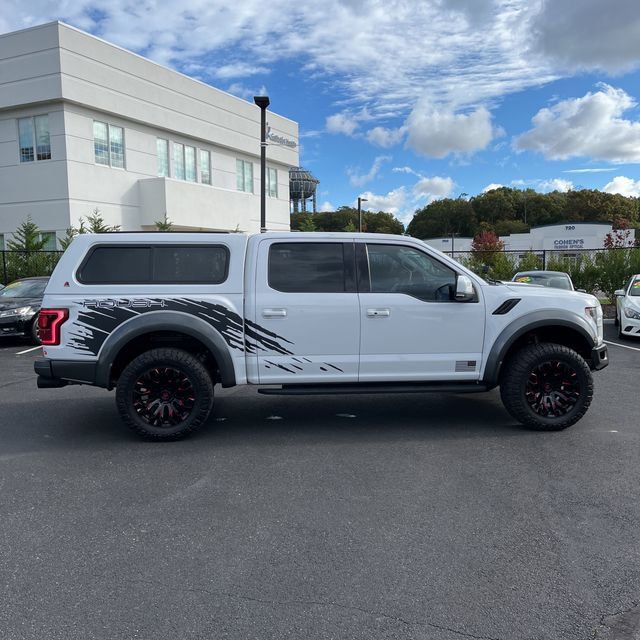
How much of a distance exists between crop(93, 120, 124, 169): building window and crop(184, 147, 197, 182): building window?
441 centimetres

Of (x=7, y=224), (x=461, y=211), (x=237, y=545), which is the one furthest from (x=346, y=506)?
(x=461, y=211)

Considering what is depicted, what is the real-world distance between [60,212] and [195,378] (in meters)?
20.8

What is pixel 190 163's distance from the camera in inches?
1190

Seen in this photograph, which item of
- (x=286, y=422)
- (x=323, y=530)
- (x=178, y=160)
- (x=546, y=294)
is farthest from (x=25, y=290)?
(x=178, y=160)

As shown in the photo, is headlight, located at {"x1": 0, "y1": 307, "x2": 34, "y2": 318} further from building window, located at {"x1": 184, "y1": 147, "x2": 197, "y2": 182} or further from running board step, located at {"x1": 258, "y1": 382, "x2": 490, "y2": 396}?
building window, located at {"x1": 184, "y1": 147, "x2": 197, "y2": 182}

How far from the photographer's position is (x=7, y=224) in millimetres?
24578

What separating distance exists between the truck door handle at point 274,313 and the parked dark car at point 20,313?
8.66 metres

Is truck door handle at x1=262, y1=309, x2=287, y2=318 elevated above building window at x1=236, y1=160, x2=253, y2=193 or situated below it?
below

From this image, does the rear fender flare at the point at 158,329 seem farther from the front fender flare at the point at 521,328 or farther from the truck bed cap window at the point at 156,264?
the front fender flare at the point at 521,328

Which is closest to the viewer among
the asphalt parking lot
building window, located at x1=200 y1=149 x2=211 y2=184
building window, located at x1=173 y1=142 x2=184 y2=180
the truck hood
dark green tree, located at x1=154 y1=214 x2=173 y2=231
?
the asphalt parking lot

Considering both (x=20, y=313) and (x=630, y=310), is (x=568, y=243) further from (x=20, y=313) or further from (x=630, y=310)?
(x=20, y=313)

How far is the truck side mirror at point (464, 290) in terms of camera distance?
563 centimetres

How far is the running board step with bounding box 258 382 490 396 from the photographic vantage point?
5668 millimetres

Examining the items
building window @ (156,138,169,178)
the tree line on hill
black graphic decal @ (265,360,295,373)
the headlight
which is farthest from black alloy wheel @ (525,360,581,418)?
the tree line on hill
